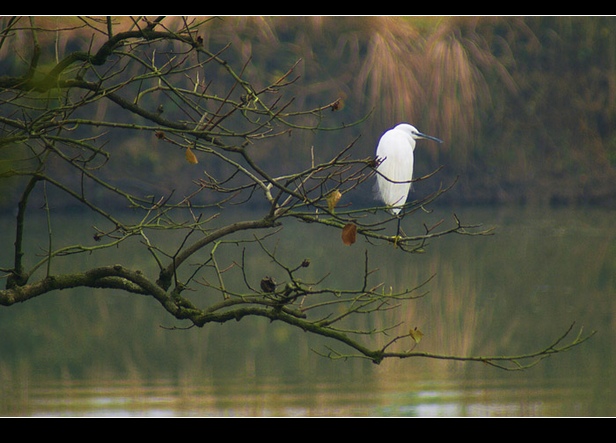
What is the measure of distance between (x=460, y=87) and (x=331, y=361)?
299 cm

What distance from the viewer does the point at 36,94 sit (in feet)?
5.62

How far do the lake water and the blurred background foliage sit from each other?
126 centimetres

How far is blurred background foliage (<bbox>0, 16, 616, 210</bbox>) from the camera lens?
4.98 metres

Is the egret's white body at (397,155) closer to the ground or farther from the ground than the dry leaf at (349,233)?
farther from the ground

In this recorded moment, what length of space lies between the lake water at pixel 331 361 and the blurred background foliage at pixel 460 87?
1256mm

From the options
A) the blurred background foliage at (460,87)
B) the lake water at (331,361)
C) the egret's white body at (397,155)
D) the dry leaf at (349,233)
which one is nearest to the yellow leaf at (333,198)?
the dry leaf at (349,233)

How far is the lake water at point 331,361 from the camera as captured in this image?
2064mm

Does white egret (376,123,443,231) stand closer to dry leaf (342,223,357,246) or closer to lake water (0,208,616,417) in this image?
lake water (0,208,616,417)

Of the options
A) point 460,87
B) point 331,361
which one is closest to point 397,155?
point 331,361

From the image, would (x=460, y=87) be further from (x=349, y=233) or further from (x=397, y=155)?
(x=349, y=233)

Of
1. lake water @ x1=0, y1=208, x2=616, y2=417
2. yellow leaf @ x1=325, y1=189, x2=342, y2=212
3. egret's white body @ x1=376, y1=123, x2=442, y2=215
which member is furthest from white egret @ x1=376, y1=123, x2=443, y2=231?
yellow leaf @ x1=325, y1=189, x2=342, y2=212

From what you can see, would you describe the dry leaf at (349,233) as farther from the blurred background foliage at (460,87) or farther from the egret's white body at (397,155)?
the blurred background foliage at (460,87)
